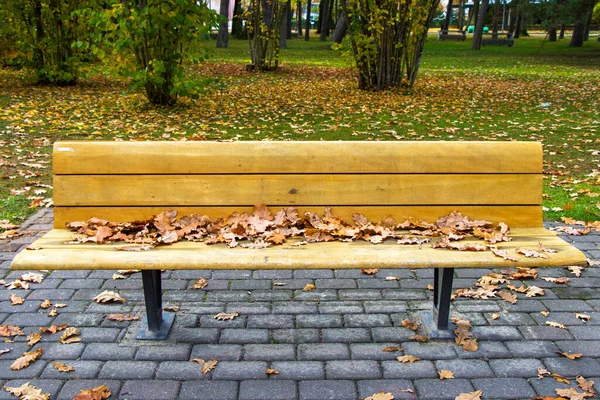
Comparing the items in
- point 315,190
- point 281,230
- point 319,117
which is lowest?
point 319,117

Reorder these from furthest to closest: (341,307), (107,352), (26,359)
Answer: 1. (341,307)
2. (107,352)
3. (26,359)

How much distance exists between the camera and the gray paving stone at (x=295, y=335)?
328 centimetres

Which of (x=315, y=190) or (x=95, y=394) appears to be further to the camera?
(x=315, y=190)

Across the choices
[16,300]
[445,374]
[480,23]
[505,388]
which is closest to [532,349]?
[505,388]

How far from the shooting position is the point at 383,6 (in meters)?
12.5

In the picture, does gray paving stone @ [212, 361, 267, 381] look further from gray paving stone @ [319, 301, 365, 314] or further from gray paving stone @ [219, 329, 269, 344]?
gray paving stone @ [319, 301, 365, 314]

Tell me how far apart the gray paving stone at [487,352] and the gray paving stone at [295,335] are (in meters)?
0.74

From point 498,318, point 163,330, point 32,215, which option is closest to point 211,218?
point 163,330

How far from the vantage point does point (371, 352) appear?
10.3ft

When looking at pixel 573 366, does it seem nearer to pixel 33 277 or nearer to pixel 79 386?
pixel 79 386

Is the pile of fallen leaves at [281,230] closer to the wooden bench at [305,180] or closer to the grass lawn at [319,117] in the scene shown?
the wooden bench at [305,180]

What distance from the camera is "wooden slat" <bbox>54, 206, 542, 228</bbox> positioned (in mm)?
3465

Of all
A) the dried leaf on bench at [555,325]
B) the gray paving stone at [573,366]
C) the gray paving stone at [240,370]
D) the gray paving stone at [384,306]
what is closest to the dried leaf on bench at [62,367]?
the gray paving stone at [240,370]

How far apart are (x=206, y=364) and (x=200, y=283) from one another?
3.46ft
